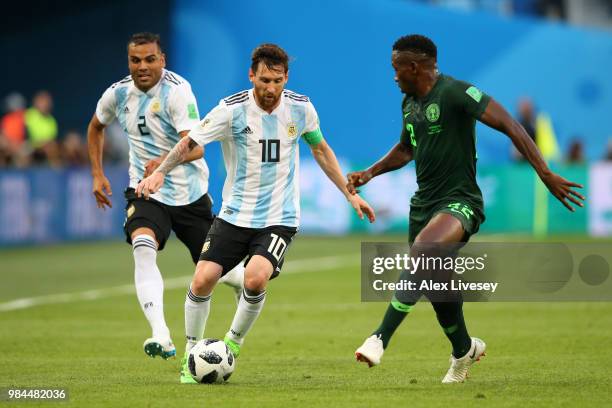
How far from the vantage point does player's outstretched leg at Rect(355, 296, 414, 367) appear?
8.15 meters

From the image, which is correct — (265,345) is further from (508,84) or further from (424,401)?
(508,84)

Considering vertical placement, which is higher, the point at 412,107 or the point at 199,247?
the point at 412,107

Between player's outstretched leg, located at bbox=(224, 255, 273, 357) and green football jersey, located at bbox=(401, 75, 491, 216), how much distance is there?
1.21m

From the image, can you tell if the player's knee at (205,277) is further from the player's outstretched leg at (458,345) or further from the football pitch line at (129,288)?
the football pitch line at (129,288)

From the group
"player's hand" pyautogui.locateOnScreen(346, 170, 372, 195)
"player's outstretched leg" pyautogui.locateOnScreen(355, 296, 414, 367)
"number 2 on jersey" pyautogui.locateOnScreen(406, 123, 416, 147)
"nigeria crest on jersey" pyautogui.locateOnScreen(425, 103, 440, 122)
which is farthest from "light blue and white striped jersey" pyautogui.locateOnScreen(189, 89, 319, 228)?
→ "player's outstretched leg" pyautogui.locateOnScreen(355, 296, 414, 367)

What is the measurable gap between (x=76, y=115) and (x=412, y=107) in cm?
2516

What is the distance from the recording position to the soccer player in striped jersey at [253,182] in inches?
351

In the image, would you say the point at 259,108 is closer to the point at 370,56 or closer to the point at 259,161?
the point at 259,161

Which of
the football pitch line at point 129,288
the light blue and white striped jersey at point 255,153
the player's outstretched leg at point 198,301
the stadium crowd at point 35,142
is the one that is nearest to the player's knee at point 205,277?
the player's outstretched leg at point 198,301

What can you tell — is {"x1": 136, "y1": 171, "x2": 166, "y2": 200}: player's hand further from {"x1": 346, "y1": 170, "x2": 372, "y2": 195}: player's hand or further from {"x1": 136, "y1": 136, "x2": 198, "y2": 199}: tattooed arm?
{"x1": 346, "y1": 170, "x2": 372, "y2": 195}: player's hand

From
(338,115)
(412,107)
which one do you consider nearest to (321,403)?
(412,107)

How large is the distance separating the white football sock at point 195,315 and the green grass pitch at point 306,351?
1.19 feet

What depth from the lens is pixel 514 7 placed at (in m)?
35.6

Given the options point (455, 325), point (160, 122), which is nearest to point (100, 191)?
point (160, 122)
